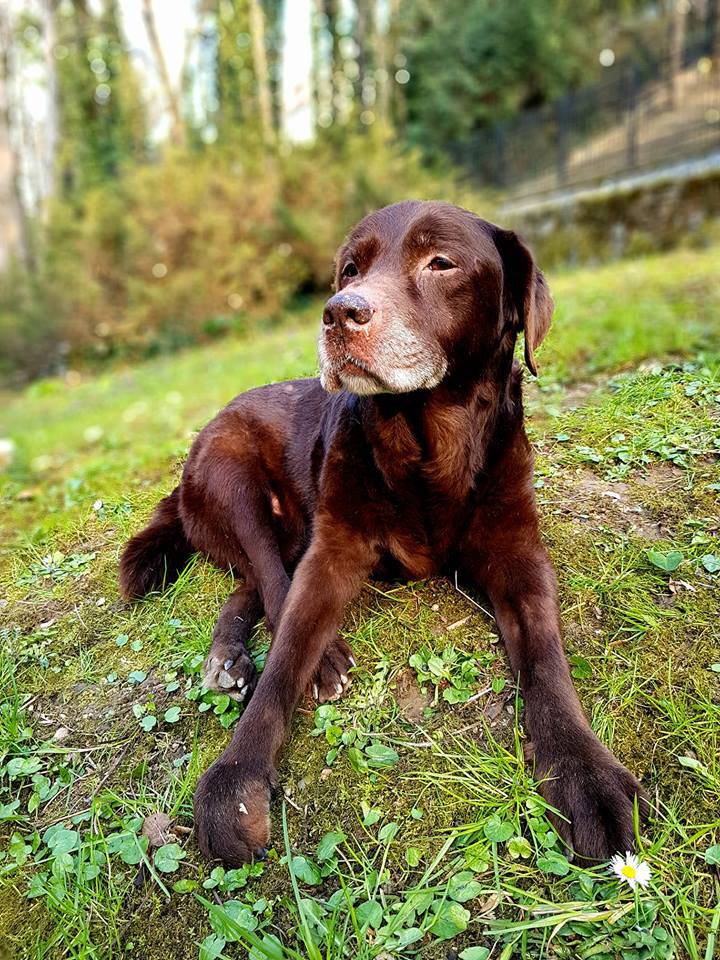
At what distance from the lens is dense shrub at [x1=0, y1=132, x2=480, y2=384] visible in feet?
43.5

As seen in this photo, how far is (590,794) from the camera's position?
6.03ft

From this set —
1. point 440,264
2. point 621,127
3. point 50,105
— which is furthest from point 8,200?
point 440,264

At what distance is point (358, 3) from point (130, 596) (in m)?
23.6

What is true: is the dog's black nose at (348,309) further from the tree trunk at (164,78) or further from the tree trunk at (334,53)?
the tree trunk at (334,53)

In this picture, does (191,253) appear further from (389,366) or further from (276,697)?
(276,697)

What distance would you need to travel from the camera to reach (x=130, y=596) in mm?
2924

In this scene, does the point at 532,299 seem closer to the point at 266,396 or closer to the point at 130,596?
the point at 266,396

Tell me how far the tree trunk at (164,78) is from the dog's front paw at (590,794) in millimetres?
17102

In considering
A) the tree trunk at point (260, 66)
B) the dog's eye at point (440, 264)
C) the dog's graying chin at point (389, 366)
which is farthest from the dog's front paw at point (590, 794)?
the tree trunk at point (260, 66)

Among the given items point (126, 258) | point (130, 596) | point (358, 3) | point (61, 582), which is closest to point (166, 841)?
point (130, 596)

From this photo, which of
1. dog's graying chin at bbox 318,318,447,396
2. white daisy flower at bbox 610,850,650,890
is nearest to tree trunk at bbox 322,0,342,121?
dog's graying chin at bbox 318,318,447,396

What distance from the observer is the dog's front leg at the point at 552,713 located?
179 centimetres

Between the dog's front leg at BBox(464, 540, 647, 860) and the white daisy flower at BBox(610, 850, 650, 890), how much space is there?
32mm

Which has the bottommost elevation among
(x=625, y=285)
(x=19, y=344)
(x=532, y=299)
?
(x=19, y=344)
